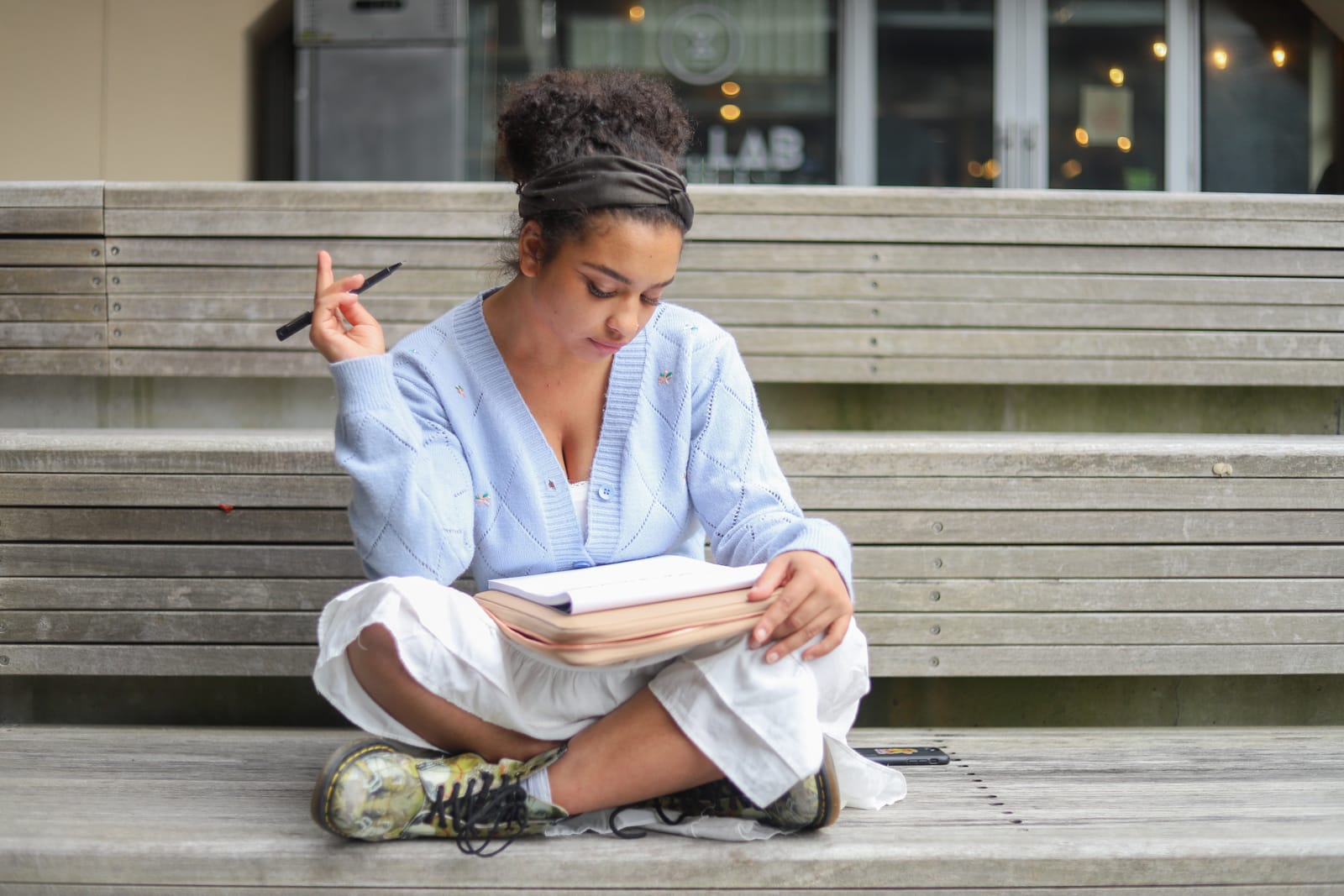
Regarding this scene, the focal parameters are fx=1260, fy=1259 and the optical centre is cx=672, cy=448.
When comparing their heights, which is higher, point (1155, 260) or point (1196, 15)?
point (1196, 15)

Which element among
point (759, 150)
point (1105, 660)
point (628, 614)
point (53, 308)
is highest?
point (759, 150)

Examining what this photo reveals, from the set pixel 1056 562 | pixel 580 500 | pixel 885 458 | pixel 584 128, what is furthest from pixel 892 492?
pixel 584 128

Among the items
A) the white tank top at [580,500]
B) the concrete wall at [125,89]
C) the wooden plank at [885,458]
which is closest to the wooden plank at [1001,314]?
the wooden plank at [885,458]

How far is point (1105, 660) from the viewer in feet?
5.98

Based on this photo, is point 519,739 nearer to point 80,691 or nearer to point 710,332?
point 710,332

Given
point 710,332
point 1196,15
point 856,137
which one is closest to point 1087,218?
point 710,332

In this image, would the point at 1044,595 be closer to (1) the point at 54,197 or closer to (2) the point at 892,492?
(2) the point at 892,492

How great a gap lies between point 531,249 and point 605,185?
133 millimetres

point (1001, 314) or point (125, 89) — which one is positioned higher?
point (125, 89)

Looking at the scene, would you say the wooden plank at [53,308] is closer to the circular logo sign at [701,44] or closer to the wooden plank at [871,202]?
the wooden plank at [871,202]

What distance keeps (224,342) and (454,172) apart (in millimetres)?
2800

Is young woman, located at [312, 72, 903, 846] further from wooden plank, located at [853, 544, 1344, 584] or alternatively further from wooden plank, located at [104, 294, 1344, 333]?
wooden plank, located at [104, 294, 1344, 333]

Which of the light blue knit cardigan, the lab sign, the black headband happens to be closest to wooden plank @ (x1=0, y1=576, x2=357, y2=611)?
the light blue knit cardigan

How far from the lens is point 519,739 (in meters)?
1.38
